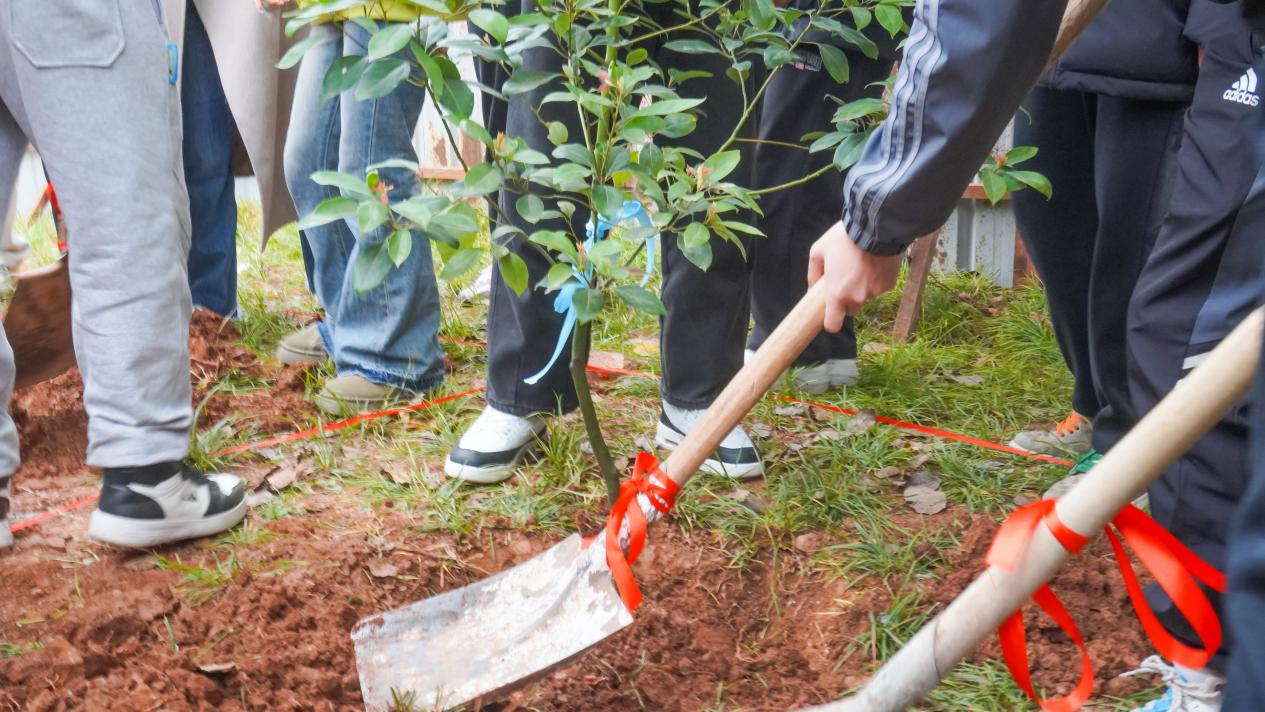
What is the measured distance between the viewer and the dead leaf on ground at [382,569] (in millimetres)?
1995

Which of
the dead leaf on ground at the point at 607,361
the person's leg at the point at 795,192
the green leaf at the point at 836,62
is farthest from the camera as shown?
the dead leaf on ground at the point at 607,361

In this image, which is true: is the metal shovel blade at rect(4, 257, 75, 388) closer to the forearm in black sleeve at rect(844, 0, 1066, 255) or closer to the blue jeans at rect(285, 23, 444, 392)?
the blue jeans at rect(285, 23, 444, 392)

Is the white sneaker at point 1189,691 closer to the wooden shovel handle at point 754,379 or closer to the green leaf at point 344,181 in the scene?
the wooden shovel handle at point 754,379

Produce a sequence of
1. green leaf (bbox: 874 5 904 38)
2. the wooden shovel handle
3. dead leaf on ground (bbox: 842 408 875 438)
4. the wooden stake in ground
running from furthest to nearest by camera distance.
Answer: dead leaf on ground (bbox: 842 408 875 438)
green leaf (bbox: 874 5 904 38)
the wooden shovel handle
the wooden stake in ground

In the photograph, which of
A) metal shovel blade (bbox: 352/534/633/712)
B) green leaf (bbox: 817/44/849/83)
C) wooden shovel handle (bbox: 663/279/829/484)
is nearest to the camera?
wooden shovel handle (bbox: 663/279/829/484)

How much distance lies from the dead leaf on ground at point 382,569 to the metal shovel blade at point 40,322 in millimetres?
968

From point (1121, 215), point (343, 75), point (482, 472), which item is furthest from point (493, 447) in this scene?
point (1121, 215)

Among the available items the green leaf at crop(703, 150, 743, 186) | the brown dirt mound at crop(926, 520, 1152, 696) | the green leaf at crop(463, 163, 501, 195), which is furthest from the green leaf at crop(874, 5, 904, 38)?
the brown dirt mound at crop(926, 520, 1152, 696)

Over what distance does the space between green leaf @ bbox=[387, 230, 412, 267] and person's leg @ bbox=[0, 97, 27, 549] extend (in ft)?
3.06

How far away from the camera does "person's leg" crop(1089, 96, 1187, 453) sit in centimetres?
196

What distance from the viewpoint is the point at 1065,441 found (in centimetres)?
264

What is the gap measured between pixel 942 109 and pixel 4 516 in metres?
1.86

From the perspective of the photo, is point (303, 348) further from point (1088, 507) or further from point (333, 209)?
point (1088, 507)

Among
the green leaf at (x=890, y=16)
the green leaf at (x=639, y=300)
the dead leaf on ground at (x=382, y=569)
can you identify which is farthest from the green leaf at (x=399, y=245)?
the green leaf at (x=890, y=16)
